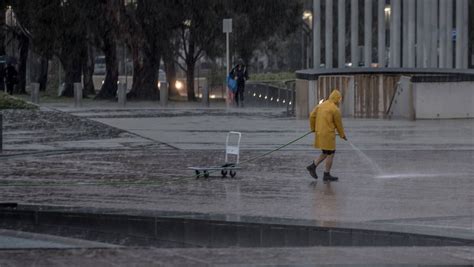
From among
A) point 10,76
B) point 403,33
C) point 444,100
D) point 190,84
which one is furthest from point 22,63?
point 444,100

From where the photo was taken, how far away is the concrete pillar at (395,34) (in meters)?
42.3

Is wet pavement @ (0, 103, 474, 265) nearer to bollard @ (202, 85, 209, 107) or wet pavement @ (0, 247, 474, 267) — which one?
wet pavement @ (0, 247, 474, 267)

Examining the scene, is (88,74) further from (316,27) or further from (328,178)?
(328,178)

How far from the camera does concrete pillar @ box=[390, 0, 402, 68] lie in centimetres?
4234

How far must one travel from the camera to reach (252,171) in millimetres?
20938

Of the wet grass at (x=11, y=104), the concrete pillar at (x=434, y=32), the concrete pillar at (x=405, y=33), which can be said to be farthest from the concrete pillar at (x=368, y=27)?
the wet grass at (x=11, y=104)

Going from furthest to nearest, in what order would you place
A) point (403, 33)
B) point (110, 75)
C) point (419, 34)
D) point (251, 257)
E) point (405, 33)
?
point (110, 75) → point (419, 34) → point (403, 33) → point (405, 33) → point (251, 257)

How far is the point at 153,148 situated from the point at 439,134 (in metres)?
7.79

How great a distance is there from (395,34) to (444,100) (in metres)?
7.01

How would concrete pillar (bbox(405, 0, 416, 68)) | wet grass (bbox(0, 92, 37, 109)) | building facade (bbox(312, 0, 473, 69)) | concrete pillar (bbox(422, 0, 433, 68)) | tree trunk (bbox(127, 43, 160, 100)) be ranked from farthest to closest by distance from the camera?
tree trunk (bbox(127, 43, 160, 100)) < concrete pillar (bbox(422, 0, 433, 68)) < concrete pillar (bbox(405, 0, 416, 68)) < building facade (bbox(312, 0, 473, 69)) < wet grass (bbox(0, 92, 37, 109))

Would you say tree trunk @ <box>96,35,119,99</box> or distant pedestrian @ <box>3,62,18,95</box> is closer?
tree trunk @ <box>96,35,119,99</box>

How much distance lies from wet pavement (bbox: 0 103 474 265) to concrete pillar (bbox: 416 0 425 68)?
10.7m

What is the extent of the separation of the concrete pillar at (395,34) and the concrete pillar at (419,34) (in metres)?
1.36

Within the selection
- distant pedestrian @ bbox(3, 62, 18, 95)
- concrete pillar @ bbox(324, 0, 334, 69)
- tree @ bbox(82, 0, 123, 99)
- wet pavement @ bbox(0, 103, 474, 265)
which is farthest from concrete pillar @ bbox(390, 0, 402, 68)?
distant pedestrian @ bbox(3, 62, 18, 95)
